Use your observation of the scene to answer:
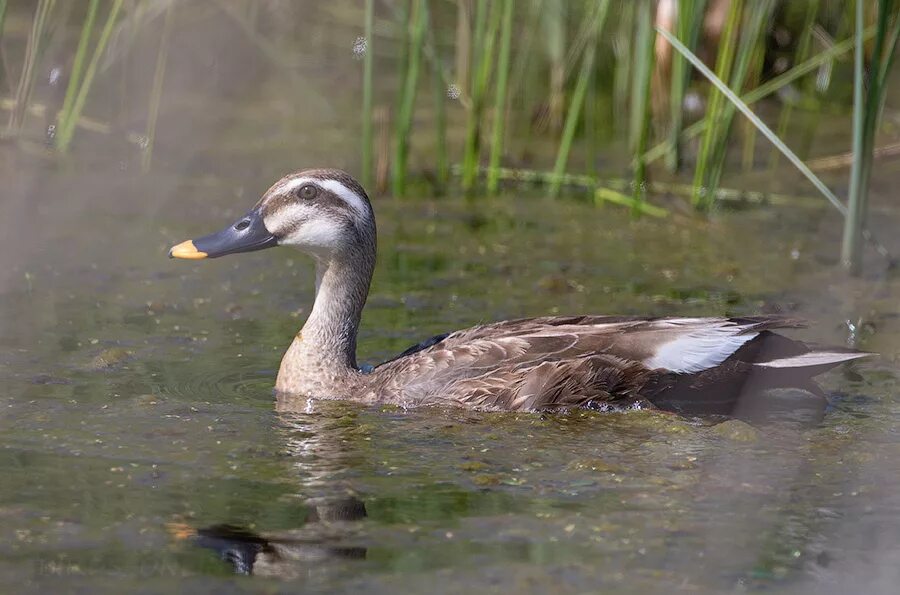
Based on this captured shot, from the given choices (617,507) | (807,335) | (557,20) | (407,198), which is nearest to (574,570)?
(617,507)

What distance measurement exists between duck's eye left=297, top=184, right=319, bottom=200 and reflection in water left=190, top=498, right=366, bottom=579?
2.31m

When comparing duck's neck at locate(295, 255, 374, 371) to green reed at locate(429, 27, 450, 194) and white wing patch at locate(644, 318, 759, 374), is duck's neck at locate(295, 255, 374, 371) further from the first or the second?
green reed at locate(429, 27, 450, 194)

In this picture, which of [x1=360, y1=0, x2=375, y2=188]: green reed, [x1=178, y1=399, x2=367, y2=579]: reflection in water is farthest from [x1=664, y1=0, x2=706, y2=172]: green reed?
[x1=178, y1=399, x2=367, y2=579]: reflection in water

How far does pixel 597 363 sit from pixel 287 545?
222 centimetres

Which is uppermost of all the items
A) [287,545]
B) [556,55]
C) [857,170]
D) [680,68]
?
[556,55]

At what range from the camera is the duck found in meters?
6.68

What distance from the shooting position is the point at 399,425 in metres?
6.48

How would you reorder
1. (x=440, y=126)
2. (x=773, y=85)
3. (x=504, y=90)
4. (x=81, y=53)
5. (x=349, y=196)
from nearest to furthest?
(x=349, y=196) < (x=81, y=53) < (x=504, y=90) < (x=773, y=85) < (x=440, y=126)

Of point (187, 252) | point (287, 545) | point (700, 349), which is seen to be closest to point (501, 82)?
point (187, 252)

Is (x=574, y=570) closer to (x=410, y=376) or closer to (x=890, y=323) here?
(x=410, y=376)

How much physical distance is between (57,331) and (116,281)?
3.22 feet

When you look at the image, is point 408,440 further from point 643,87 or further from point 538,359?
point 643,87

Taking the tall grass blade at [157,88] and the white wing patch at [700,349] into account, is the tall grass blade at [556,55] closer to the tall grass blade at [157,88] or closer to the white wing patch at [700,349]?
the tall grass blade at [157,88]

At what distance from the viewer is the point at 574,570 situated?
4.79 meters
